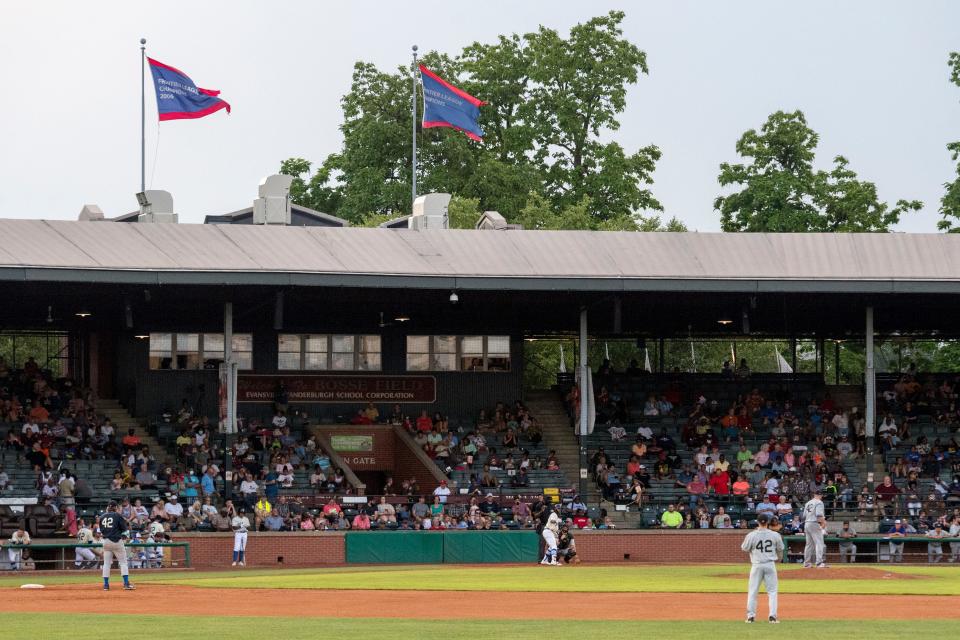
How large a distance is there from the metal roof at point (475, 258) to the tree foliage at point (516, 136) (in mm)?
31688

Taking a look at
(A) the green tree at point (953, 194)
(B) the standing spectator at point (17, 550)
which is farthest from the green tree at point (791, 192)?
(B) the standing spectator at point (17, 550)

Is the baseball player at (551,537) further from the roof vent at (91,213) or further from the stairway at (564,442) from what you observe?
the roof vent at (91,213)

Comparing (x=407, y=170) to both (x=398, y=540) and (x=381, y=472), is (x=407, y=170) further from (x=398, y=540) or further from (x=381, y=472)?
(x=398, y=540)

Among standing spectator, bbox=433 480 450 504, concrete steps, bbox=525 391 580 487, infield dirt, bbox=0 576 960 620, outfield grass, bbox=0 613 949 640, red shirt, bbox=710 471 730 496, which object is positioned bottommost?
infield dirt, bbox=0 576 960 620

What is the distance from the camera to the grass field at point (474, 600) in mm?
21594

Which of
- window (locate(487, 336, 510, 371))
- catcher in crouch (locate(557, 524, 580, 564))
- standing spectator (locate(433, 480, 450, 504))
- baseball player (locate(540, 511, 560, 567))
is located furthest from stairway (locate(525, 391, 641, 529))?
baseball player (locate(540, 511, 560, 567))

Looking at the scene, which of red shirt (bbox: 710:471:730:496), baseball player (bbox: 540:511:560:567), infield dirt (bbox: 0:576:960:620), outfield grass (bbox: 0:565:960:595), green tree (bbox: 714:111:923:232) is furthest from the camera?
green tree (bbox: 714:111:923:232)

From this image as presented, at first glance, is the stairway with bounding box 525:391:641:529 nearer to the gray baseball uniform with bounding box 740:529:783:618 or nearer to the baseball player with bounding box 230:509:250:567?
the baseball player with bounding box 230:509:250:567

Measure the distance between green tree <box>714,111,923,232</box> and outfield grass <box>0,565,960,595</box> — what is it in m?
37.7

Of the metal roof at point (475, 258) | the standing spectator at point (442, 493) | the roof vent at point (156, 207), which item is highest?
the roof vent at point (156, 207)

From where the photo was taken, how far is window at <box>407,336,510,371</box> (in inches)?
1989

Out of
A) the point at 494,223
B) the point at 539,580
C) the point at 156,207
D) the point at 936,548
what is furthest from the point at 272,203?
the point at 936,548

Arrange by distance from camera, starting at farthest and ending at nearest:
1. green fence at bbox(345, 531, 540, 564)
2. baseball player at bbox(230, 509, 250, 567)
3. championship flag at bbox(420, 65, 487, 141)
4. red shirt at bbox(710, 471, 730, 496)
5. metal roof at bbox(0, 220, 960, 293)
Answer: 1. championship flag at bbox(420, 65, 487, 141)
2. red shirt at bbox(710, 471, 730, 496)
3. metal roof at bbox(0, 220, 960, 293)
4. green fence at bbox(345, 531, 540, 564)
5. baseball player at bbox(230, 509, 250, 567)

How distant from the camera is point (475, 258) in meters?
44.3
